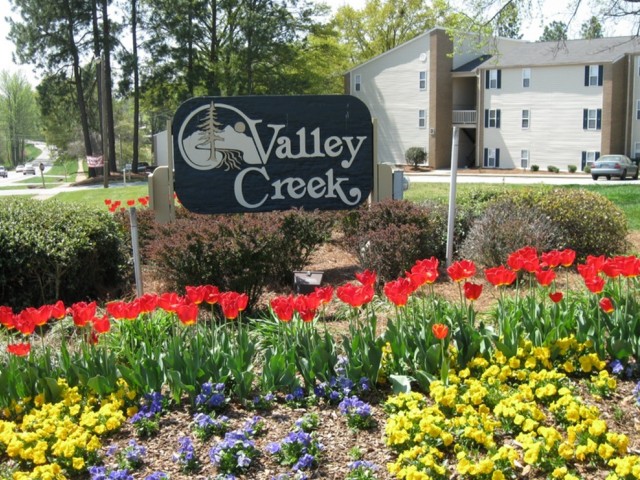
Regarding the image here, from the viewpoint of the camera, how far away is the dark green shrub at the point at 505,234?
27.8 ft

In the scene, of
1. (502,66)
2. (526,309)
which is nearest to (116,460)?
(526,309)

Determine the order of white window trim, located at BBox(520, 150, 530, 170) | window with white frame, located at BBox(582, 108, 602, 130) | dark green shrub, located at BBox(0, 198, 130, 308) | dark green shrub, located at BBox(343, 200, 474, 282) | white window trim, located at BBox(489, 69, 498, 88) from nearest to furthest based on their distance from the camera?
dark green shrub, located at BBox(0, 198, 130, 308), dark green shrub, located at BBox(343, 200, 474, 282), window with white frame, located at BBox(582, 108, 602, 130), white window trim, located at BBox(520, 150, 530, 170), white window trim, located at BBox(489, 69, 498, 88)

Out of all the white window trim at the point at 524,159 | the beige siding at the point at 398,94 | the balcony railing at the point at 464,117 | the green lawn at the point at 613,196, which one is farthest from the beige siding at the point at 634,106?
the green lawn at the point at 613,196

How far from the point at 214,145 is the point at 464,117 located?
41.5 m

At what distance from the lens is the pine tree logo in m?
9.07

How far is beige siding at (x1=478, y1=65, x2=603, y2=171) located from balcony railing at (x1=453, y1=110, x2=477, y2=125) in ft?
5.27

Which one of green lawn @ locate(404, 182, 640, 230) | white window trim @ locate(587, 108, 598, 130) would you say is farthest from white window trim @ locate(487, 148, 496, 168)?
green lawn @ locate(404, 182, 640, 230)

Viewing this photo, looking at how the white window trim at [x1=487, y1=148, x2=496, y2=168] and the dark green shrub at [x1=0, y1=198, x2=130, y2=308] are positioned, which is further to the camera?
the white window trim at [x1=487, y1=148, x2=496, y2=168]

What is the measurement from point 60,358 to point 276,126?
17.1 ft

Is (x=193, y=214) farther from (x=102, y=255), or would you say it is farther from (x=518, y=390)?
(x=518, y=390)

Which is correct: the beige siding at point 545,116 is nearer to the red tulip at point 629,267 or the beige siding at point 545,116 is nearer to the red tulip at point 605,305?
the red tulip at point 629,267

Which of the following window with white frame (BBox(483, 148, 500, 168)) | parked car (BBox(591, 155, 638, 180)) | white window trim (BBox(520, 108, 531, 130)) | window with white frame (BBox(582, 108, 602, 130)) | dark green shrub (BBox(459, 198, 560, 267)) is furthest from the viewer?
window with white frame (BBox(483, 148, 500, 168))

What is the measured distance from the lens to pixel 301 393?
427 cm

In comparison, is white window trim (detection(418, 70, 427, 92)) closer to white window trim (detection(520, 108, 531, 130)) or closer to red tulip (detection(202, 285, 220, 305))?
white window trim (detection(520, 108, 531, 130))
